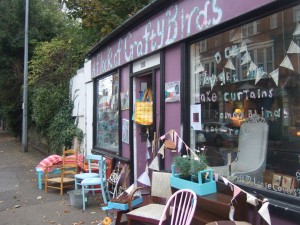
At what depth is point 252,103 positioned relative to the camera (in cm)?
370

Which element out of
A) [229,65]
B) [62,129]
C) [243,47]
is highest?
[243,47]

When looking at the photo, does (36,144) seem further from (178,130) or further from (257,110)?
(257,110)

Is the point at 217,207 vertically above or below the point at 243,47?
below

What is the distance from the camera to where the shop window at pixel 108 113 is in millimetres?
7500

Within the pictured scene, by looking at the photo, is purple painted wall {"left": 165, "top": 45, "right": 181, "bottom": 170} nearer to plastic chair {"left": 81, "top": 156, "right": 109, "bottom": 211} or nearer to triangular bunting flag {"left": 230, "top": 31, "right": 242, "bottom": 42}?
triangular bunting flag {"left": 230, "top": 31, "right": 242, "bottom": 42}

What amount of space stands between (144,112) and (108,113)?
2.34m

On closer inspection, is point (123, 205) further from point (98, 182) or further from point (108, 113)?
point (108, 113)

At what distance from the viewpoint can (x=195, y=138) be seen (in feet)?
15.1

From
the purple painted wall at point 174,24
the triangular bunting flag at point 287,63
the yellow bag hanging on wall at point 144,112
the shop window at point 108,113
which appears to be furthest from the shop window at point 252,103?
the shop window at point 108,113

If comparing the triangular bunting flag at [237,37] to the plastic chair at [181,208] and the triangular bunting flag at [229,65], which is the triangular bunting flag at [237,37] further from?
the plastic chair at [181,208]

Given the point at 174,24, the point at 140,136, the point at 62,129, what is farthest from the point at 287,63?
the point at 62,129

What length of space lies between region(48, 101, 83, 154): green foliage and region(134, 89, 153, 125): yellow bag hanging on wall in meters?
4.79

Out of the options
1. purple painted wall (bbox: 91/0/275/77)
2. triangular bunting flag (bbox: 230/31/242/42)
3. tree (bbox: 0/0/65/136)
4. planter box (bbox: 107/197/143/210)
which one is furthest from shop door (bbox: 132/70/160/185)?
tree (bbox: 0/0/65/136)

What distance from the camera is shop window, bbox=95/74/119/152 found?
24.6 feet
